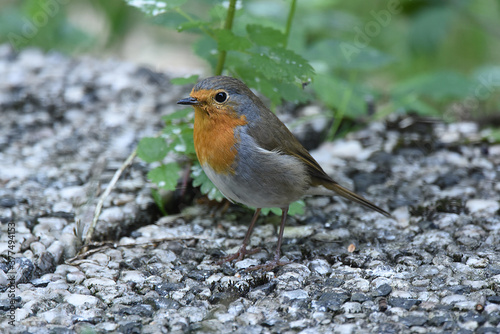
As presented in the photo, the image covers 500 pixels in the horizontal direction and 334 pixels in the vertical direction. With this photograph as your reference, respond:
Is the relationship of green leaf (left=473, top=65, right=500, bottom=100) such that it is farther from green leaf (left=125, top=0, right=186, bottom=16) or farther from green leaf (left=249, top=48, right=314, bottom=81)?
green leaf (left=125, top=0, right=186, bottom=16)

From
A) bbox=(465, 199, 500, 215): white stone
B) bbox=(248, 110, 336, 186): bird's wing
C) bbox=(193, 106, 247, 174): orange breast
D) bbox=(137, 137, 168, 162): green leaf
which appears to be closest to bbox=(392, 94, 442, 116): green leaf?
bbox=(465, 199, 500, 215): white stone

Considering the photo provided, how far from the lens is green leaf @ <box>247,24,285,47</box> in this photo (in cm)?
340

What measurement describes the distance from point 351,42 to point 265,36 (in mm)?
2011

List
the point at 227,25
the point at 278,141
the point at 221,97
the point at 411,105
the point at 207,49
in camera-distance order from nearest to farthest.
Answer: the point at 221,97, the point at 278,141, the point at 227,25, the point at 207,49, the point at 411,105

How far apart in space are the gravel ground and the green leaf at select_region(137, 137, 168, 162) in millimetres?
376

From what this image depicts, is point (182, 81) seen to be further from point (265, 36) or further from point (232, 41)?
point (265, 36)

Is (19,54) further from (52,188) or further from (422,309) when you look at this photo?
(422,309)

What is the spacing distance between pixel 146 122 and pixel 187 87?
2.32 feet

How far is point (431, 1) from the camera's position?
17.9 feet

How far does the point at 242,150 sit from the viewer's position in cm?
316

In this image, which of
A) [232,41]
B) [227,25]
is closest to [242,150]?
[232,41]

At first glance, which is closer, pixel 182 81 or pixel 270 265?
pixel 270 265

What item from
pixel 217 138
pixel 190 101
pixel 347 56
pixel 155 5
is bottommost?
pixel 217 138

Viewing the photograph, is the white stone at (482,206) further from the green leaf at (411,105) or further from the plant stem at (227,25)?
the plant stem at (227,25)
